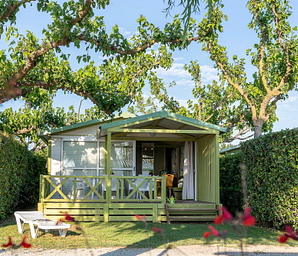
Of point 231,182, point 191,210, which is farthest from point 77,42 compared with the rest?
point 231,182

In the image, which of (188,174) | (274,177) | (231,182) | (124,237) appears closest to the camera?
(124,237)

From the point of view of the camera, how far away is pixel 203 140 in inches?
437

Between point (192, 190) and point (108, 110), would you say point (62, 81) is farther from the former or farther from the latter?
point (192, 190)

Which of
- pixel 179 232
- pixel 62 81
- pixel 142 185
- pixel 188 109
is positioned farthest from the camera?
pixel 188 109

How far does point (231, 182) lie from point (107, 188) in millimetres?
4457

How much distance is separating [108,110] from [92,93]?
27.3 inches

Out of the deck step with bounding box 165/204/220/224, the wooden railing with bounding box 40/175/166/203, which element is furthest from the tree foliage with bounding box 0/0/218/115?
the deck step with bounding box 165/204/220/224

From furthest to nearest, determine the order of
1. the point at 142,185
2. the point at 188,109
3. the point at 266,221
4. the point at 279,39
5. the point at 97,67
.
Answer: the point at 188,109 < the point at 97,67 < the point at 279,39 < the point at 142,185 < the point at 266,221

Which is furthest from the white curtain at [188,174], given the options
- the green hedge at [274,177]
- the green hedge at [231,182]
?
the green hedge at [274,177]

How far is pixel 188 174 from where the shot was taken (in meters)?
11.9

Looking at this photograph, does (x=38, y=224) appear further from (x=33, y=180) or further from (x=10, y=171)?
(x=33, y=180)

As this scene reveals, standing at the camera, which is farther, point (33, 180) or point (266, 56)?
point (33, 180)

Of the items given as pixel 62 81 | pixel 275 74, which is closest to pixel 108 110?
pixel 62 81

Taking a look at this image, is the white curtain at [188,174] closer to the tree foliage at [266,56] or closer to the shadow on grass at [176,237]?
the shadow on grass at [176,237]
